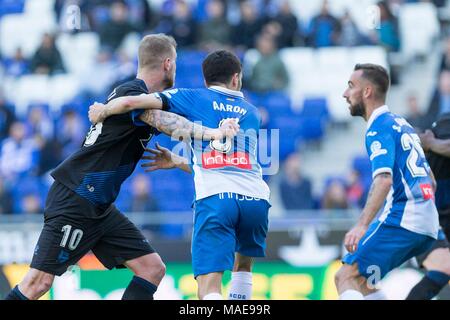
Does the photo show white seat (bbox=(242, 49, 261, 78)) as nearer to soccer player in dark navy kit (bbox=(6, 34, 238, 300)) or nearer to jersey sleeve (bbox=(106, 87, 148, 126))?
soccer player in dark navy kit (bbox=(6, 34, 238, 300))

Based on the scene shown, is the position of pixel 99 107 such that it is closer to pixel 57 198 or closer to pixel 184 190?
pixel 57 198

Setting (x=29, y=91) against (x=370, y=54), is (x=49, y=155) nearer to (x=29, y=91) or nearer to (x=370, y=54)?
(x=29, y=91)

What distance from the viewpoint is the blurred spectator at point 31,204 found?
15659 mm

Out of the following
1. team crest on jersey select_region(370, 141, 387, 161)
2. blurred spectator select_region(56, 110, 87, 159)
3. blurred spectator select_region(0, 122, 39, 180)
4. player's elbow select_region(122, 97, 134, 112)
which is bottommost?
blurred spectator select_region(0, 122, 39, 180)

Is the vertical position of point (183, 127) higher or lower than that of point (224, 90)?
lower

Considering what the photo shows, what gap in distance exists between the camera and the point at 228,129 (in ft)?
25.5

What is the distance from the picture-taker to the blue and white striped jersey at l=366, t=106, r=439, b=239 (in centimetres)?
822

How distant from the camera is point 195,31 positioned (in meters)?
18.3

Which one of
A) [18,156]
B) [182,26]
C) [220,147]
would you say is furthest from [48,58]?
[220,147]

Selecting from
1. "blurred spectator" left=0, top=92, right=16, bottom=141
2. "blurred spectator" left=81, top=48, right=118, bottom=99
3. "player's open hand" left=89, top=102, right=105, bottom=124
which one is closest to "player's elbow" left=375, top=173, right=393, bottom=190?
"player's open hand" left=89, top=102, right=105, bottom=124

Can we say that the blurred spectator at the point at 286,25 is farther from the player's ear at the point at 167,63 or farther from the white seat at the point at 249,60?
the player's ear at the point at 167,63

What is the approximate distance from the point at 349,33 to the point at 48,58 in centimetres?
598

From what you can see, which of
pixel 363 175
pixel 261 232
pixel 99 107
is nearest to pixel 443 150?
pixel 261 232

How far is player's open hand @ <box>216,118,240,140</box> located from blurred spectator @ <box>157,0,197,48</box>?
34.3 ft
